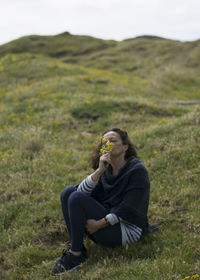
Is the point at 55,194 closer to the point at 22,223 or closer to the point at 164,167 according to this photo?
the point at 22,223

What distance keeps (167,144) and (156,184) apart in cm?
154

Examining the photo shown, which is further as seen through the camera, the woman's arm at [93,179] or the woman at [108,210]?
the woman's arm at [93,179]

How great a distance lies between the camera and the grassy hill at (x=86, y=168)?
377 cm

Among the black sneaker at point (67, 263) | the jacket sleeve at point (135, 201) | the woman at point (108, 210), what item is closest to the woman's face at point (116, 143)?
the woman at point (108, 210)

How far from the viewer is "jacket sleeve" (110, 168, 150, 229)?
3.72 meters

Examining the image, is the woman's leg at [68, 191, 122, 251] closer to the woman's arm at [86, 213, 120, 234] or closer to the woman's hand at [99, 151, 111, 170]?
the woman's arm at [86, 213, 120, 234]

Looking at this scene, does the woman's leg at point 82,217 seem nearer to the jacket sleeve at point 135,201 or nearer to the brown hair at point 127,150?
the jacket sleeve at point 135,201

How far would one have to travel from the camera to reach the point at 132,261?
3.61 m

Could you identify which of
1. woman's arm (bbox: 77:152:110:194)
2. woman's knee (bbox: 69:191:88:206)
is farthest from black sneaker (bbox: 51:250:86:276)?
woman's arm (bbox: 77:152:110:194)

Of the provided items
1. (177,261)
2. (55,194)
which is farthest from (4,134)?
(177,261)

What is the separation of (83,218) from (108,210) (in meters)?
0.39

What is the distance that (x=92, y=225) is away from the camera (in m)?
3.77

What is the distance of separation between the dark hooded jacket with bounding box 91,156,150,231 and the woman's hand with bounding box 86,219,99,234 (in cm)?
23

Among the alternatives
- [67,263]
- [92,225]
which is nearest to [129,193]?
[92,225]
